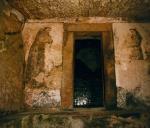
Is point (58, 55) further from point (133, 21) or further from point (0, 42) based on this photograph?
point (133, 21)

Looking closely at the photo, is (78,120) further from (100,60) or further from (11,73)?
(100,60)

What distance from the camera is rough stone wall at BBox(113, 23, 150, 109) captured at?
4113 millimetres

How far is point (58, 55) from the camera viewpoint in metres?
4.38

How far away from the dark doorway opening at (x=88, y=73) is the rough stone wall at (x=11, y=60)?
1014mm

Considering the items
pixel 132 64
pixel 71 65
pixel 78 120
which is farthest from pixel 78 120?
pixel 132 64

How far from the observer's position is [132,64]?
14.1 ft

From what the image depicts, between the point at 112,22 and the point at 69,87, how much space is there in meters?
1.34

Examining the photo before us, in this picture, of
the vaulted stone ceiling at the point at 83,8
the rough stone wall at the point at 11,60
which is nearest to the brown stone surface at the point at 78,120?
the rough stone wall at the point at 11,60

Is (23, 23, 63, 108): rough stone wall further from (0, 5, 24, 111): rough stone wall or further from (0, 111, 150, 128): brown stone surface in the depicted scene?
(0, 111, 150, 128): brown stone surface

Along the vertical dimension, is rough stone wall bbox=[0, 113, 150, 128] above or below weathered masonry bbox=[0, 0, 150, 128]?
below

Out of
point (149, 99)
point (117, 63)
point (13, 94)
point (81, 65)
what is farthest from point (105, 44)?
point (13, 94)

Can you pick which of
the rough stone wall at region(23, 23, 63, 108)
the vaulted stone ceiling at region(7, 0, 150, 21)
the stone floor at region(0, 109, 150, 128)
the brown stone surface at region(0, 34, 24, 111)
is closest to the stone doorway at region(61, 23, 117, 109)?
the rough stone wall at region(23, 23, 63, 108)

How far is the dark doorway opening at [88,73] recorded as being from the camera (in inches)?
180

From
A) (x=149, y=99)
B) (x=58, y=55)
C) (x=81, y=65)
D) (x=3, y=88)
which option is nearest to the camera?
(x=3, y=88)
